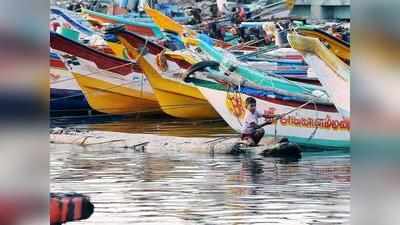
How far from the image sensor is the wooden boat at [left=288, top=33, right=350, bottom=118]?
5.98 m

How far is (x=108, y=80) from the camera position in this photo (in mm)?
6062

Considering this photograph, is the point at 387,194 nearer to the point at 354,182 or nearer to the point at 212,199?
the point at 354,182

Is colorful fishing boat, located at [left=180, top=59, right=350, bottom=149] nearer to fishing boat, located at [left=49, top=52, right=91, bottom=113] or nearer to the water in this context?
the water

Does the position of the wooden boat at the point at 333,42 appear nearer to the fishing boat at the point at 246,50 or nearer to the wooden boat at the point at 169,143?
the fishing boat at the point at 246,50

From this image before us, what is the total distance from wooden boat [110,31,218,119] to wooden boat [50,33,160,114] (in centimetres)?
4

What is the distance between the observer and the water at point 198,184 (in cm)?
597

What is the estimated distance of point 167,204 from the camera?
19.6 ft

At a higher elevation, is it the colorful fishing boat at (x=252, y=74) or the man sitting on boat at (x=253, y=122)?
the colorful fishing boat at (x=252, y=74)

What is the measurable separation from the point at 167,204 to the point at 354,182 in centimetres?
99

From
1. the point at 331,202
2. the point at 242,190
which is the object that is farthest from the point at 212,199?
the point at 331,202

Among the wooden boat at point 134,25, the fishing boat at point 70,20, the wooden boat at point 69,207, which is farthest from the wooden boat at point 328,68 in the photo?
the wooden boat at point 69,207

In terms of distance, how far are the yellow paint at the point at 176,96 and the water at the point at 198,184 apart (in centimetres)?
5

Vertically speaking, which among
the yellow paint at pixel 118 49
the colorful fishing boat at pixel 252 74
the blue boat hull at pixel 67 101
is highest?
the yellow paint at pixel 118 49

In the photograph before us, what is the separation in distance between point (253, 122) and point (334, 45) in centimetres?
58
